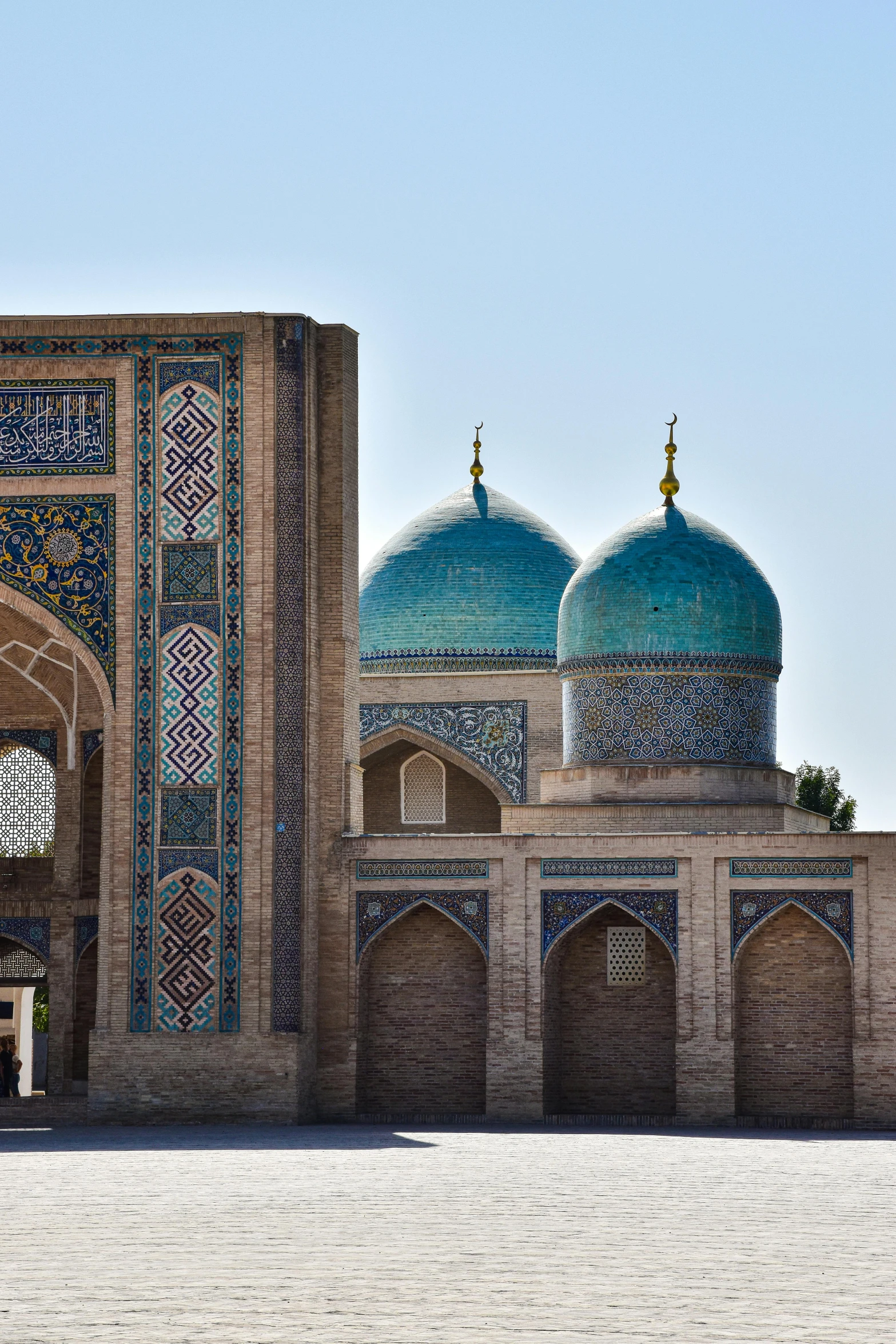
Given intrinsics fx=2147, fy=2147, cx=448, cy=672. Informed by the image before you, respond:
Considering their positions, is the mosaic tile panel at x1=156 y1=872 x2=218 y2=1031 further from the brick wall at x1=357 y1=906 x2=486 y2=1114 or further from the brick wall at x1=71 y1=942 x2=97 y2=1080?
the brick wall at x1=71 y1=942 x2=97 y2=1080

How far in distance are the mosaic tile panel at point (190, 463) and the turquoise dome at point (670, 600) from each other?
183 inches

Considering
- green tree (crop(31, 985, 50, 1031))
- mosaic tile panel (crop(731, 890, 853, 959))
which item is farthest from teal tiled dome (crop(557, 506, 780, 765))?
green tree (crop(31, 985, 50, 1031))

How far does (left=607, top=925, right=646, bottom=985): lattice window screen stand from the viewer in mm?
15164

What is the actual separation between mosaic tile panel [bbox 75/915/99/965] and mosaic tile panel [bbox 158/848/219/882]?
84.5 inches

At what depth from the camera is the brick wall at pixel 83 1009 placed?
16.2 meters

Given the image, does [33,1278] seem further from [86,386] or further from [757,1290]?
[86,386]

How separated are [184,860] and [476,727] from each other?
248 inches

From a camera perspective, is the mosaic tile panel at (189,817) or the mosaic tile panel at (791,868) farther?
the mosaic tile panel at (189,817)

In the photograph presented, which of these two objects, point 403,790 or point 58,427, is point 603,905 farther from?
point 403,790

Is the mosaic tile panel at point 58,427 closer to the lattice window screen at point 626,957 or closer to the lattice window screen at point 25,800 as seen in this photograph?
the lattice window screen at point 25,800

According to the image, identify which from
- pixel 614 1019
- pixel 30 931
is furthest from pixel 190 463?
pixel 614 1019

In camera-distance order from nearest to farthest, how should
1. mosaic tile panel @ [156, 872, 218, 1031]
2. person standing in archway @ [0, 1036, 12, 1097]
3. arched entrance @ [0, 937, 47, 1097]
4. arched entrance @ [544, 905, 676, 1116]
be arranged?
mosaic tile panel @ [156, 872, 218, 1031] → arched entrance @ [544, 905, 676, 1116] → person standing in archway @ [0, 1036, 12, 1097] → arched entrance @ [0, 937, 47, 1097]

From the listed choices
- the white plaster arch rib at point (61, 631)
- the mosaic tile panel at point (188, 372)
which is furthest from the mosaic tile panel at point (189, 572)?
the mosaic tile panel at point (188, 372)

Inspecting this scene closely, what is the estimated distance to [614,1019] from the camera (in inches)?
596
